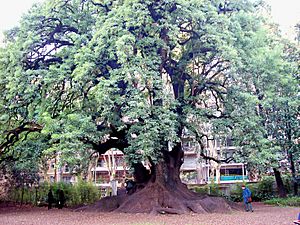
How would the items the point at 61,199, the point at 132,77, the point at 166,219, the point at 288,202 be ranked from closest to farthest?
the point at 166,219 → the point at 132,77 → the point at 288,202 → the point at 61,199

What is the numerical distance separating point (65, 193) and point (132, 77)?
12879mm

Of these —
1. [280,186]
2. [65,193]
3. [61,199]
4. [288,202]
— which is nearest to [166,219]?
[288,202]

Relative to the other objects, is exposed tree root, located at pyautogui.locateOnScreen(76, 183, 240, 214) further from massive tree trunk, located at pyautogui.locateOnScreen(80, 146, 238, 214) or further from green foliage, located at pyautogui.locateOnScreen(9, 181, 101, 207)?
green foliage, located at pyautogui.locateOnScreen(9, 181, 101, 207)

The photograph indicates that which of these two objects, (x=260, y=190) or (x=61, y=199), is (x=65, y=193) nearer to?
(x=61, y=199)

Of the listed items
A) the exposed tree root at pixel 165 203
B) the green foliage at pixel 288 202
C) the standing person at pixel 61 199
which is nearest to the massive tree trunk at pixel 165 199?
the exposed tree root at pixel 165 203

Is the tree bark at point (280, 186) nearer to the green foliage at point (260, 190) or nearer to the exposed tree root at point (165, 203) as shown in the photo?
the green foliage at point (260, 190)

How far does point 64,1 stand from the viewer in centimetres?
1647

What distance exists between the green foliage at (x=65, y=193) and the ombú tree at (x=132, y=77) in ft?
19.3

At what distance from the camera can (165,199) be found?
53.6ft

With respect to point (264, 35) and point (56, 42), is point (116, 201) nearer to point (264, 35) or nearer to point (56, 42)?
point (56, 42)

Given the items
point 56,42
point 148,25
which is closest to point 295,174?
point 148,25

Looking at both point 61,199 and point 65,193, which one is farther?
point 65,193

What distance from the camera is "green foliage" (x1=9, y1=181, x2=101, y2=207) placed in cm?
2380

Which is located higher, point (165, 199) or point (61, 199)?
point (165, 199)
